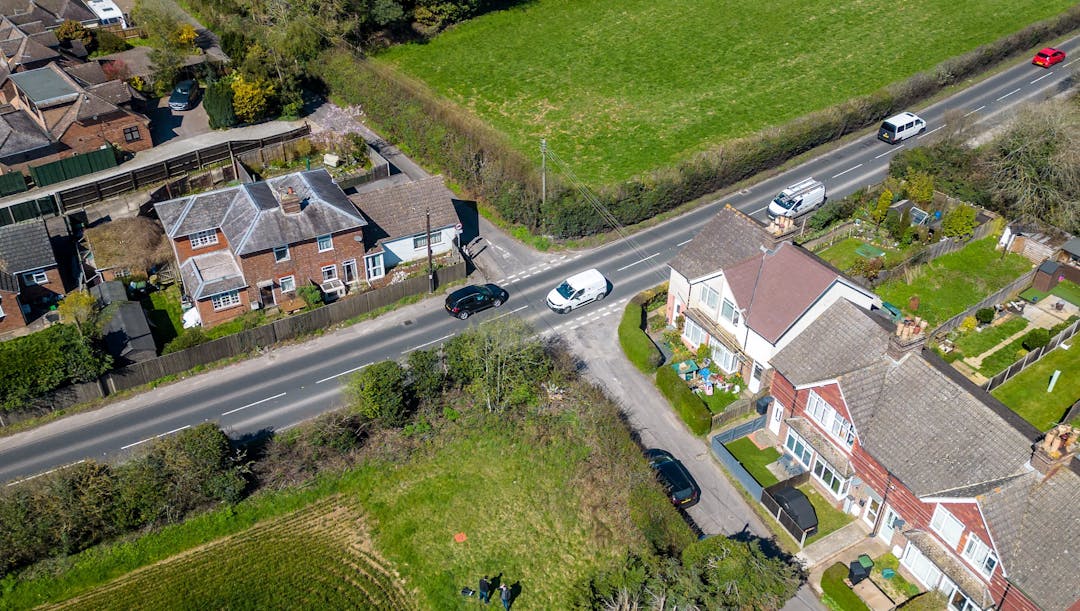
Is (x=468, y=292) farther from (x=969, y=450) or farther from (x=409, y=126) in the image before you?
(x=969, y=450)

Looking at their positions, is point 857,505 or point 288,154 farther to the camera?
point 288,154

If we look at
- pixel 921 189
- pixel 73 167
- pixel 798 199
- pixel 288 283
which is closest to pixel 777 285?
pixel 798 199

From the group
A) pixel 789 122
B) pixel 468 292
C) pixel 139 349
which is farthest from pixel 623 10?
pixel 139 349

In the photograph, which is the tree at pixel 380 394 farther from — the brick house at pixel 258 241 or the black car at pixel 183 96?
the black car at pixel 183 96

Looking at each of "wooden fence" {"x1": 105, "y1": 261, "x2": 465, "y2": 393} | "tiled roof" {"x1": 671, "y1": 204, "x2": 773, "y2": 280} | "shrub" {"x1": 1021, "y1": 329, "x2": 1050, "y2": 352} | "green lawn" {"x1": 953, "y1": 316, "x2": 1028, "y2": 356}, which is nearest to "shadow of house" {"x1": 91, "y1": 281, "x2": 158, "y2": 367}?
"wooden fence" {"x1": 105, "y1": 261, "x2": 465, "y2": 393}

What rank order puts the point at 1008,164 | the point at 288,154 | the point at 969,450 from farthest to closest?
the point at 288,154
the point at 1008,164
the point at 969,450

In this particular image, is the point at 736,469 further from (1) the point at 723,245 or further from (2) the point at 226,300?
(2) the point at 226,300
